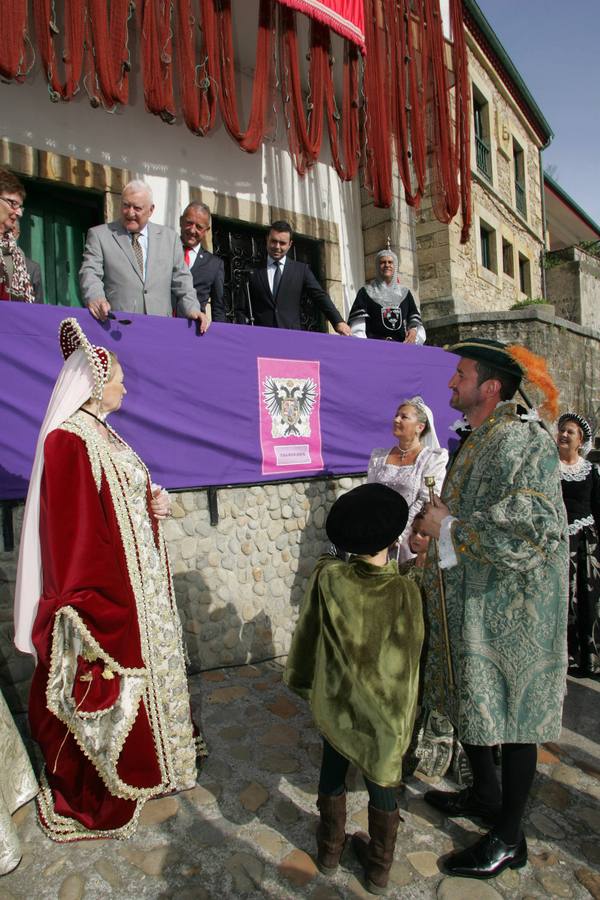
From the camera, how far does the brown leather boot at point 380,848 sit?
6.72ft

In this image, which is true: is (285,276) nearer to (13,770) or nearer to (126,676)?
(126,676)

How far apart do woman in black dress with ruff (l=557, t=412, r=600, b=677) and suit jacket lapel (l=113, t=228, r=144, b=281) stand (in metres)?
3.40

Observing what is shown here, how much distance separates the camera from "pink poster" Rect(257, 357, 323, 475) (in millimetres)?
4191

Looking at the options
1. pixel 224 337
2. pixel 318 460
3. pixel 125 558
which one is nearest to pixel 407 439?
pixel 318 460

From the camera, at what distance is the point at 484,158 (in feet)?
43.2

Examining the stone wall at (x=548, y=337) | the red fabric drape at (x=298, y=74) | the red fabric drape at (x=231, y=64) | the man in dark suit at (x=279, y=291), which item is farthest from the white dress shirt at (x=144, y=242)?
the stone wall at (x=548, y=337)

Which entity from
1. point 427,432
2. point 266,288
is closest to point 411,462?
point 427,432

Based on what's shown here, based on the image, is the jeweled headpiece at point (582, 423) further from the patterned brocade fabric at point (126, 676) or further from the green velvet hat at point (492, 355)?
the patterned brocade fabric at point (126, 676)

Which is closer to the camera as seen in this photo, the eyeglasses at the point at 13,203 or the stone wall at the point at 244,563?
the eyeglasses at the point at 13,203

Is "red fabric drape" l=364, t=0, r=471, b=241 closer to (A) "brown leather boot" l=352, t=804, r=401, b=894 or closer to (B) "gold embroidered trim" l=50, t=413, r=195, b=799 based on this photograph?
(B) "gold embroidered trim" l=50, t=413, r=195, b=799

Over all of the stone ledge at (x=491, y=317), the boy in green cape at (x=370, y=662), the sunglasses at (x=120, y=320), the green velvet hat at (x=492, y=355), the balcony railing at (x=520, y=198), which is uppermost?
the balcony railing at (x=520, y=198)

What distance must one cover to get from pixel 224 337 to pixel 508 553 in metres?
2.61

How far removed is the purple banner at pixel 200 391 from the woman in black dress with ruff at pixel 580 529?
4.72 ft

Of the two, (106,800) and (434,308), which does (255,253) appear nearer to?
(434,308)
